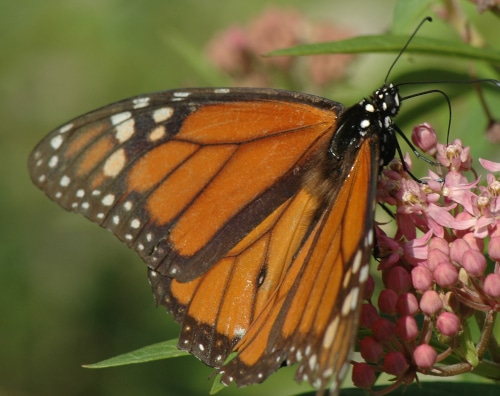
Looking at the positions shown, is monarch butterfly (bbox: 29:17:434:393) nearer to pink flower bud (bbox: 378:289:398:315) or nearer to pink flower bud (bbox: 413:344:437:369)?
pink flower bud (bbox: 378:289:398:315)

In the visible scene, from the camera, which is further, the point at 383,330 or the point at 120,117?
the point at 120,117

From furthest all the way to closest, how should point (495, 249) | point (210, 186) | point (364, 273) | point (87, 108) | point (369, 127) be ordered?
1. point (87, 108)
2. point (210, 186)
3. point (369, 127)
4. point (495, 249)
5. point (364, 273)

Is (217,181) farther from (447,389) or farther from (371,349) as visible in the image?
(447,389)

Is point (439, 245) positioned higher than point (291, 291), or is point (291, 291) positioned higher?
point (439, 245)

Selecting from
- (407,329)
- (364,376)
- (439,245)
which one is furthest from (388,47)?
(364,376)

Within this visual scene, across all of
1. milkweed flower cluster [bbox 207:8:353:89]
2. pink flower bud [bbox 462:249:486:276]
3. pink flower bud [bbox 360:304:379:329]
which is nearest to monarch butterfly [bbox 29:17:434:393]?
pink flower bud [bbox 360:304:379:329]

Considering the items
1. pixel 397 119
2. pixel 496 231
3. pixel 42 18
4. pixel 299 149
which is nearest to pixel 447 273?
pixel 496 231
